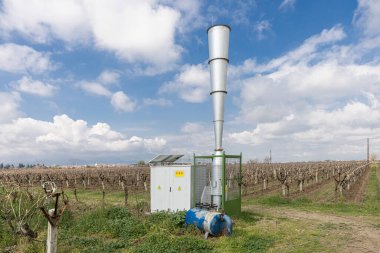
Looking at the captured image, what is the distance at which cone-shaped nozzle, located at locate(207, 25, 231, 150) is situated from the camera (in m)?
15.7

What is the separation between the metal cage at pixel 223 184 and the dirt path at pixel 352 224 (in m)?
3.33

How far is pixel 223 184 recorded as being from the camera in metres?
14.6

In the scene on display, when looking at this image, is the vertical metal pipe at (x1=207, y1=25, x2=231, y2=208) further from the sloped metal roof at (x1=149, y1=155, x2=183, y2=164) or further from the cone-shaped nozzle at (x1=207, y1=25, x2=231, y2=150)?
the sloped metal roof at (x1=149, y1=155, x2=183, y2=164)

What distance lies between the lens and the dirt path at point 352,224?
36.4ft

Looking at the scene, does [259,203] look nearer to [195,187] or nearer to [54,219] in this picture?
[195,187]

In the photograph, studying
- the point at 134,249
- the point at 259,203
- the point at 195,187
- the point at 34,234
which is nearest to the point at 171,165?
the point at 195,187

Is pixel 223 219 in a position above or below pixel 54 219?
below

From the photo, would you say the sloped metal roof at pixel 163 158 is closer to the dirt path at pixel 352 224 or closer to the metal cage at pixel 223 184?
the metal cage at pixel 223 184

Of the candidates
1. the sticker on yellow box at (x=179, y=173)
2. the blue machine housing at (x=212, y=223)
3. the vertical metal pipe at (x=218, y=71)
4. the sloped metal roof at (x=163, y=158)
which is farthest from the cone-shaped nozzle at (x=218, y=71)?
the blue machine housing at (x=212, y=223)

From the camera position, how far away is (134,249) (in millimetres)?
10352

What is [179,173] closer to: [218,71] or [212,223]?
[212,223]

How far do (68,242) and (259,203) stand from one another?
14.1 m

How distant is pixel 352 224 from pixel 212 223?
748 cm

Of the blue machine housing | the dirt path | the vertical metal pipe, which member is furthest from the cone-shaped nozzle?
the dirt path
